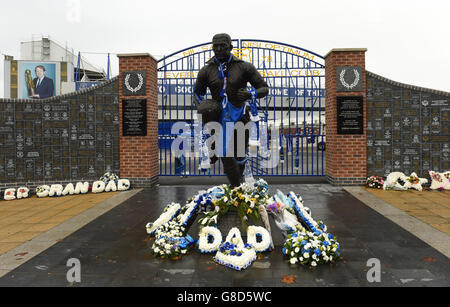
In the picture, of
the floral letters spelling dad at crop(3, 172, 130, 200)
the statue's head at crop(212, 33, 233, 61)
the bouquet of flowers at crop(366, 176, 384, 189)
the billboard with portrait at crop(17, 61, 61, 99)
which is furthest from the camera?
the billboard with portrait at crop(17, 61, 61, 99)

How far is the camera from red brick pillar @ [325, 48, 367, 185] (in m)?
7.24

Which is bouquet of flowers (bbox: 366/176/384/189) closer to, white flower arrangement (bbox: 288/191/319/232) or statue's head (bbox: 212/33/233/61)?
white flower arrangement (bbox: 288/191/319/232)

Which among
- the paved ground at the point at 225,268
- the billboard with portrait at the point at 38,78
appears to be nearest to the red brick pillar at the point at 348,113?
the paved ground at the point at 225,268

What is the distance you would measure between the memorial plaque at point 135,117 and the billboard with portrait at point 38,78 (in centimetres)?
2840

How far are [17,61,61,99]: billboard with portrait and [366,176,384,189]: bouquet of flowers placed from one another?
32361mm

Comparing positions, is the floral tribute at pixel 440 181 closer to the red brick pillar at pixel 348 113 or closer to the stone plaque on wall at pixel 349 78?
the red brick pillar at pixel 348 113

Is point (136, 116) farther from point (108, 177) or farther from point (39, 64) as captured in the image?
point (39, 64)

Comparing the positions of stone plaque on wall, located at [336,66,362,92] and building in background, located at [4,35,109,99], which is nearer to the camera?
stone plaque on wall, located at [336,66,362,92]

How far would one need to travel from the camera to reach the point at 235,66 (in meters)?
4.05

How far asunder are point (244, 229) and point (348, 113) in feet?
16.0

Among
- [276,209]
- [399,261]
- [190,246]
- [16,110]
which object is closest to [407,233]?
[399,261]

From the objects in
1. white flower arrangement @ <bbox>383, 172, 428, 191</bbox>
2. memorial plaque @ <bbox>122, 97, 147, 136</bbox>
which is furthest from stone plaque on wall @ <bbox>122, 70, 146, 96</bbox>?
white flower arrangement @ <bbox>383, 172, 428, 191</bbox>

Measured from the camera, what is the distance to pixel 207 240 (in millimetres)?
3512

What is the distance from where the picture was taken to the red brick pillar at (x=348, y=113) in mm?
7242
